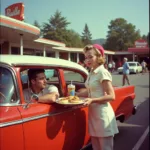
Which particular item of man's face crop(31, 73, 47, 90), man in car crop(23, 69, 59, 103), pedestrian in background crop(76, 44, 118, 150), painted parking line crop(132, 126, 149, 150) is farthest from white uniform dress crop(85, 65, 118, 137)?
painted parking line crop(132, 126, 149, 150)

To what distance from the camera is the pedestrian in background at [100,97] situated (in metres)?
2.46

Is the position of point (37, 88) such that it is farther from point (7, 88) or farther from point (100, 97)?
point (100, 97)

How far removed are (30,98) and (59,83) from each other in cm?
55

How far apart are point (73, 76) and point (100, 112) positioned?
3.63 feet

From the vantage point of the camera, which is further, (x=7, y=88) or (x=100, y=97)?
(x=100, y=97)

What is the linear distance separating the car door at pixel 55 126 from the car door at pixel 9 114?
7 cm

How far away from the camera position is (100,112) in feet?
8.23

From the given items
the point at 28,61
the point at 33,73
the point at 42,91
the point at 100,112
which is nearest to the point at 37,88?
the point at 42,91

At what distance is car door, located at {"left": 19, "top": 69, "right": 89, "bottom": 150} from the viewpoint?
7.36ft

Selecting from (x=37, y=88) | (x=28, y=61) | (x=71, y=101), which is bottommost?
(x=71, y=101)

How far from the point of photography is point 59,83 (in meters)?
3.07

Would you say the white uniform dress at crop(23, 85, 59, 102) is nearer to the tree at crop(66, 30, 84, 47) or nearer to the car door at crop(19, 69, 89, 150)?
the car door at crop(19, 69, 89, 150)

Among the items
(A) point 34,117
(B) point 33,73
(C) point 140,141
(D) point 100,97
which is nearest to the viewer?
(A) point 34,117

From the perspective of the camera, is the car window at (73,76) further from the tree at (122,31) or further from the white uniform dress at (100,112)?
the tree at (122,31)
